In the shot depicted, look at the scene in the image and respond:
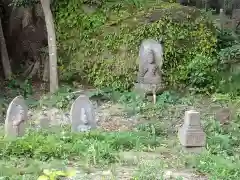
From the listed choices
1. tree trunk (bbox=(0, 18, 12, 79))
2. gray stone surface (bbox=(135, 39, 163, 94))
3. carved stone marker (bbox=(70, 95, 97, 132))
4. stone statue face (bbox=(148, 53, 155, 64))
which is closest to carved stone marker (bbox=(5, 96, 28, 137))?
carved stone marker (bbox=(70, 95, 97, 132))

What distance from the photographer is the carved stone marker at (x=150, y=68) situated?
43.8ft

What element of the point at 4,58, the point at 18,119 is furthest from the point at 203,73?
the point at 18,119

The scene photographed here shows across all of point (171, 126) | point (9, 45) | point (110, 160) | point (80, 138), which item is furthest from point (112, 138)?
point (9, 45)

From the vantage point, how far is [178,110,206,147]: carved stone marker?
7.52 meters

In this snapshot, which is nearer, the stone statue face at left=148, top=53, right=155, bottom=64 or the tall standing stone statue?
the tall standing stone statue

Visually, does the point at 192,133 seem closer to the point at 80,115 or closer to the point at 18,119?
the point at 80,115

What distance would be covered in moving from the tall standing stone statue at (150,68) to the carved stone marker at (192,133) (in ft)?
18.3

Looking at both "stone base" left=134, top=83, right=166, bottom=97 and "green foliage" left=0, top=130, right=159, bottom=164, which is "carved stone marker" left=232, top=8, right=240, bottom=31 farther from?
"green foliage" left=0, top=130, right=159, bottom=164

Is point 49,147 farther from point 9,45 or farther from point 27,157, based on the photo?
point 9,45

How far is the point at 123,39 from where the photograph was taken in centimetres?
1417

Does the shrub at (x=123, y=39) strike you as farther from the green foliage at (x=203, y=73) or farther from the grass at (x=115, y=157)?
the grass at (x=115, y=157)

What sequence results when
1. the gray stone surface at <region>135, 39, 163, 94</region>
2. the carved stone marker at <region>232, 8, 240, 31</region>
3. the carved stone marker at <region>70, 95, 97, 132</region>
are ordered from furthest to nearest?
the carved stone marker at <region>232, 8, 240, 31</region> < the gray stone surface at <region>135, 39, 163, 94</region> < the carved stone marker at <region>70, 95, 97, 132</region>

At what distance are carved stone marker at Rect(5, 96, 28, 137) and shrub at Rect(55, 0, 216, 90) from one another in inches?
203

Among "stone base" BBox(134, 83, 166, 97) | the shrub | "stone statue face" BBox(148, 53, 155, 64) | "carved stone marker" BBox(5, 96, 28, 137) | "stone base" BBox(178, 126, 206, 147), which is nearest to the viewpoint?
"stone base" BBox(178, 126, 206, 147)
